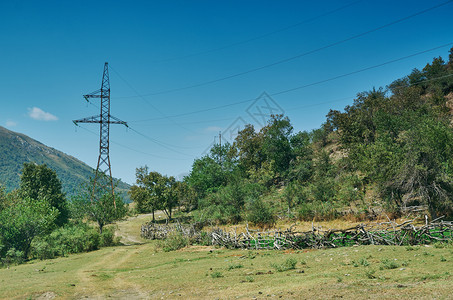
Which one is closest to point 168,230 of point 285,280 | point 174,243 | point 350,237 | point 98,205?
point 174,243

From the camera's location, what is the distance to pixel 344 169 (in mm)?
47750

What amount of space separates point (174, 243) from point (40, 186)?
38213 millimetres

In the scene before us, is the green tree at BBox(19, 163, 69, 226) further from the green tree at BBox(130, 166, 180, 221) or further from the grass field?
the grass field

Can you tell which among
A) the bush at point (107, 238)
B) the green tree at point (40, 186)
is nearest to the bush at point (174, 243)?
A: the bush at point (107, 238)

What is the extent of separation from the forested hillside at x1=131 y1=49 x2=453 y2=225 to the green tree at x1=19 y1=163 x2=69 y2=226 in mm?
17790

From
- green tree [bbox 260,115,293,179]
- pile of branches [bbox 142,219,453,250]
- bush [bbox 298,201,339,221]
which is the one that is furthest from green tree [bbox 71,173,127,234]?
green tree [bbox 260,115,293,179]

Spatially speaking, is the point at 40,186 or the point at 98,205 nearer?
the point at 98,205

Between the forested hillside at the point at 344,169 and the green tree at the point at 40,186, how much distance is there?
58.4 ft

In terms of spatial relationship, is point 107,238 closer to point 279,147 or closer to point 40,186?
point 40,186

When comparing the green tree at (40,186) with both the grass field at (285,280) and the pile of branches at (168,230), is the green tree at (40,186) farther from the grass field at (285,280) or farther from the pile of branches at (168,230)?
the grass field at (285,280)

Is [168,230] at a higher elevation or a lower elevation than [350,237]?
lower

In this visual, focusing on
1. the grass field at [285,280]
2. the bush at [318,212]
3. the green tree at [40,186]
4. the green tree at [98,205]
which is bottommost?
the grass field at [285,280]

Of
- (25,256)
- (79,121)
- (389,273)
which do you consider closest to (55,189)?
(79,121)

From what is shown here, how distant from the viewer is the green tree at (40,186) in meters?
50.8
